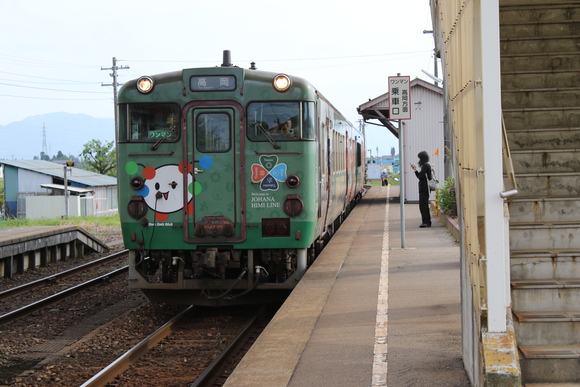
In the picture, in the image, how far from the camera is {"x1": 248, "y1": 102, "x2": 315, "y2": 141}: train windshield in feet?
28.6

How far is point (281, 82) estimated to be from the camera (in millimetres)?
8695

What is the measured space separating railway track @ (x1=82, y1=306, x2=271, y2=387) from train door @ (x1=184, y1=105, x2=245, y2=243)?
3.71ft

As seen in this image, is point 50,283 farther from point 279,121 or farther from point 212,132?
point 279,121

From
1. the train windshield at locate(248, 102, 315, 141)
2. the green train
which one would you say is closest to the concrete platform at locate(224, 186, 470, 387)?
the green train

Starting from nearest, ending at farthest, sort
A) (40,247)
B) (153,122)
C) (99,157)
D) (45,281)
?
(153,122) < (45,281) < (40,247) < (99,157)

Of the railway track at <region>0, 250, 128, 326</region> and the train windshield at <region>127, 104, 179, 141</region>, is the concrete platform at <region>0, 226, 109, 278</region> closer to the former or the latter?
the railway track at <region>0, 250, 128, 326</region>

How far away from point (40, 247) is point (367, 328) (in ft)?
35.2

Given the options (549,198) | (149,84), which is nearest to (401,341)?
(549,198)

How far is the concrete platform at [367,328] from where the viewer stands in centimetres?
504

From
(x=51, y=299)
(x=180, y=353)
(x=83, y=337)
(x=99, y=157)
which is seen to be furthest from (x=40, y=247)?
(x=99, y=157)

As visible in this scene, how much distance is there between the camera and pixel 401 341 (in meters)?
5.82

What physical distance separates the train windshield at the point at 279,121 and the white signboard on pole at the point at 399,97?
327 centimetres

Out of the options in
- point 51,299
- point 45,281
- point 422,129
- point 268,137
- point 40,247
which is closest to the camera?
point 268,137

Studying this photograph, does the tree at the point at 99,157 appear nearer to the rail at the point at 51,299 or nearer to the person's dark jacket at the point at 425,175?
the rail at the point at 51,299
